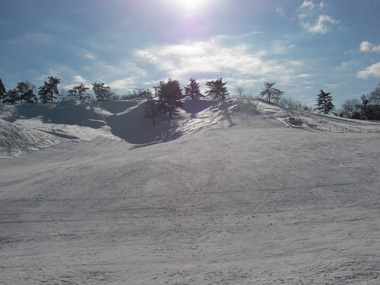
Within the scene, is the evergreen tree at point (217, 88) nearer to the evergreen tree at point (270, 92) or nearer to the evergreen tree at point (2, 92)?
the evergreen tree at point (270, 92)

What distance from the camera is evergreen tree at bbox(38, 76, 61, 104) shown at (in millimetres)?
59875

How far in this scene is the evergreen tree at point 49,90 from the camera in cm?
5988

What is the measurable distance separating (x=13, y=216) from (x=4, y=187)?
445cm

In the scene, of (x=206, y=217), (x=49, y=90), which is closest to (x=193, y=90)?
(x=49, y=90)

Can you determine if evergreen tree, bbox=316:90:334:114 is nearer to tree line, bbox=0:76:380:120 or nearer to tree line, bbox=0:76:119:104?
tree line, bbox=0:76:380:120

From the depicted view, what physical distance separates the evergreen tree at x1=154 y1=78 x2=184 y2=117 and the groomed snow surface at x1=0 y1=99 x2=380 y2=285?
24146 millimetres

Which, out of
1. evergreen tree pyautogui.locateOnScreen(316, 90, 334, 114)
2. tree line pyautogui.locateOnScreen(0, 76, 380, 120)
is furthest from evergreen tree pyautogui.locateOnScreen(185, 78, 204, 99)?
evergreen tree pyautogui.locateOnScreen(316, 90, 334, 114)

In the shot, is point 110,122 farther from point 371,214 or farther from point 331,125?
point 371,214

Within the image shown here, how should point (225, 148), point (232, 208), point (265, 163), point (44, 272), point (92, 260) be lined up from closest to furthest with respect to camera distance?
1. point (44, 272)
2. point (92, 260)
3. point (232, 208)
4. point (265, 163)
5. point (225, 148)

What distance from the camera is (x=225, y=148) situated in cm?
1992

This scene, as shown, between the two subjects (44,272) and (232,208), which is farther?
(232,208)

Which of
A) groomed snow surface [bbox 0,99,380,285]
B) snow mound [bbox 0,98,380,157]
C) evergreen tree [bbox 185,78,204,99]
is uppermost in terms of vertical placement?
evergreen tree [bbox 185,78,204,99]

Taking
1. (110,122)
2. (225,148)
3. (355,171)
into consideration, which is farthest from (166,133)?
(355,171)

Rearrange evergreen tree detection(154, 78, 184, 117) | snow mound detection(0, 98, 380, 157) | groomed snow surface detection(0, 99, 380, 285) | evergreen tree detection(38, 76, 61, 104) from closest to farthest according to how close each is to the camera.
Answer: groomed snow surface detection(0, 99, 380, 285) → snow mound detection(0, 98, 380, 157) → evergreen tree detection(154, 78, 184, 117) → evergreen tree detection(38, 76, 61, 104)
